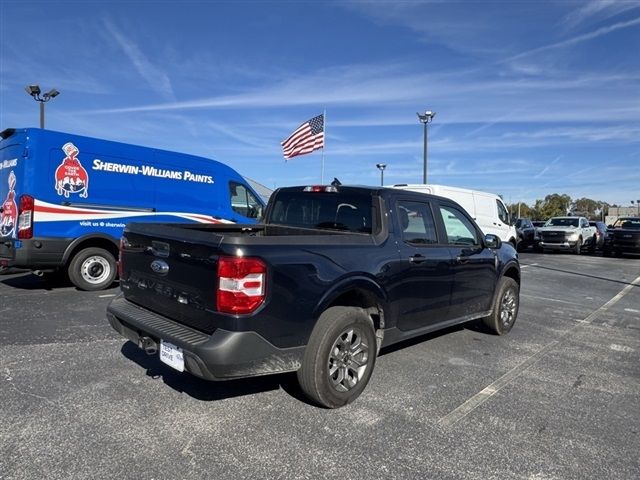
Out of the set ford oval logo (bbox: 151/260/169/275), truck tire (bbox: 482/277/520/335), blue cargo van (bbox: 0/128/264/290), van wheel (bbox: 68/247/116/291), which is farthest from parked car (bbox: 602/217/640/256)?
ford oval logo (bbox: 151/260/169/275)

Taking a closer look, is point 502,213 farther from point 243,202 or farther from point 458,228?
point 458,228

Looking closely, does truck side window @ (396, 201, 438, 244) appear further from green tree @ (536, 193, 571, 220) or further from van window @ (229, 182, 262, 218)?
green tree @ (536, 193, 571, 220)

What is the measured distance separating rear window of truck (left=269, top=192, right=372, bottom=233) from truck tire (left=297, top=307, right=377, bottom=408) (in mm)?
930

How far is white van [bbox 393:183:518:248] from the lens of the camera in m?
15.8

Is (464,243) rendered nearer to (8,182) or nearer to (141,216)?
(141,216)

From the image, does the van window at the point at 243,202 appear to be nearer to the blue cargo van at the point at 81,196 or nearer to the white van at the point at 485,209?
the blue cargo van at the point at 81,196

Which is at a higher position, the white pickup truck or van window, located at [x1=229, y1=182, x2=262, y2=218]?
van window, located at [x1=229, y1=182, x2=262, y2=218]

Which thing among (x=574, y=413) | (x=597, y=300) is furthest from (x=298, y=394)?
(x=597, y=300)

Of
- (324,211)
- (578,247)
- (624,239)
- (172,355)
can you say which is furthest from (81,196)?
(578,247)

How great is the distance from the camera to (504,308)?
20.5ft

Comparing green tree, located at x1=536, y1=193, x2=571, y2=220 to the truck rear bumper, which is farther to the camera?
green tree, located at x1=536, y1=193, x2=571, y2=220

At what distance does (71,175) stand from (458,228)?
6281 millimetres

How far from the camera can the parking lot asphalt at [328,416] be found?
2.94 metres

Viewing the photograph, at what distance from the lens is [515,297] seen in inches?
253
